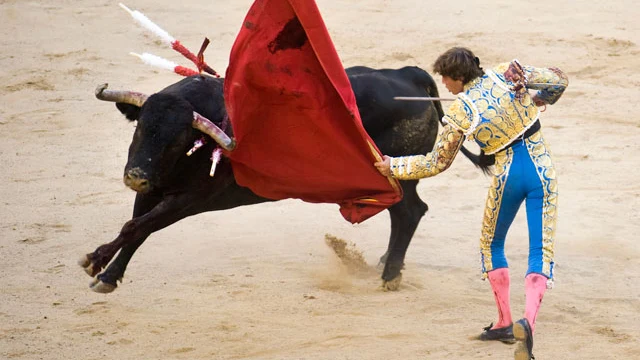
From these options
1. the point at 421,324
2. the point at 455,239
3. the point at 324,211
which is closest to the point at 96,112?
the point at 324,211

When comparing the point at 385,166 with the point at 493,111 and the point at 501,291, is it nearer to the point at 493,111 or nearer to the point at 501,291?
the point at 493,111

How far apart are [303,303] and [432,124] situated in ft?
4.66

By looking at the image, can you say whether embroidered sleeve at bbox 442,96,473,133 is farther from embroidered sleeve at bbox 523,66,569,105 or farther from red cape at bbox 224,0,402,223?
red cape at bbox 224,0,402,223

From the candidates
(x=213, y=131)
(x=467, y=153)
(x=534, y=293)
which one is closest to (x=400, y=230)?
(x=467, y=153)

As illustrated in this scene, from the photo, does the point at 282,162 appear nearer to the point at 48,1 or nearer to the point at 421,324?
the point at 421,324

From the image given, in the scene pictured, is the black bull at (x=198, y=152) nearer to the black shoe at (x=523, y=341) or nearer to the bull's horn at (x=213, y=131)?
the bull's horn at (x=213, y=131)

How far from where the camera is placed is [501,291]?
17.3ft

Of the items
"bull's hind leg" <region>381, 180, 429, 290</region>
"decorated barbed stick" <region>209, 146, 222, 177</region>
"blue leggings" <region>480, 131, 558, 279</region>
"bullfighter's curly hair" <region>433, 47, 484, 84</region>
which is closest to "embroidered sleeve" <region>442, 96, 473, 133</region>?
"bullfighter's curly hair" <region>433, 47, 484, 84</region>

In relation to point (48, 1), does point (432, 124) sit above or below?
above

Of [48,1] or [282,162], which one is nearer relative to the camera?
[282,162]


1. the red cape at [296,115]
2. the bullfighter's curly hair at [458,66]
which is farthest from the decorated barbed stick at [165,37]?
the bullfighter's curly hair at [458,66]

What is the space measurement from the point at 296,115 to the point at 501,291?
4.72 feet

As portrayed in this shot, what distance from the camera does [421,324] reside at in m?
5.73

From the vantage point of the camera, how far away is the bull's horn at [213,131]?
215 inches
